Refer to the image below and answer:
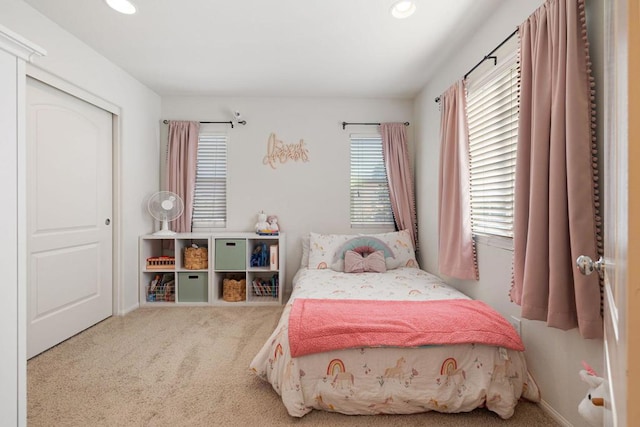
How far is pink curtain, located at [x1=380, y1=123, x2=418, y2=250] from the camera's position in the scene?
11.7ft

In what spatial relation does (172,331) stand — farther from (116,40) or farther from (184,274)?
(116,40)

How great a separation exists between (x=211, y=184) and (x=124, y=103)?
117 cm

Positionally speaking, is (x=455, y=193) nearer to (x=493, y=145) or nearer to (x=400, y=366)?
(x=493, y=145)

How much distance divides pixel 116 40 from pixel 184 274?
7.31 ft

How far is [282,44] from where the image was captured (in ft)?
8.27

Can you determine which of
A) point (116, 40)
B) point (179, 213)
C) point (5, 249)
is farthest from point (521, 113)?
point (179, 213)

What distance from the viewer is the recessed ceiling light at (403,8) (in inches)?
78.5

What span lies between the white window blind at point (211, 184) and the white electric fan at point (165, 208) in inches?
11.2

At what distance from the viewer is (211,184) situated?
3.75m

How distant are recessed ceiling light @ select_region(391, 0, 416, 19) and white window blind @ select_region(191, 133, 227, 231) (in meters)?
2.36

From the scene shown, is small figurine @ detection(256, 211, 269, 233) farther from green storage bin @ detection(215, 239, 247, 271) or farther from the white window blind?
the white window blind

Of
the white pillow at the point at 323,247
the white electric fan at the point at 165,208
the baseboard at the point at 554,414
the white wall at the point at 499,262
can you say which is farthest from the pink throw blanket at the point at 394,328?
the white electric fan at the point at 165,208

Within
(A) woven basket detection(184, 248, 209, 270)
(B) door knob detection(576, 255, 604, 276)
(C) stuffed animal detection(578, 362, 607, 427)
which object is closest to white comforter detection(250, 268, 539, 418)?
(C) stuffed animal detection(578, 362, 607, 427)

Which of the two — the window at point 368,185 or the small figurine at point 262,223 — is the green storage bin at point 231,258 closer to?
the small figurine at point 262,223
